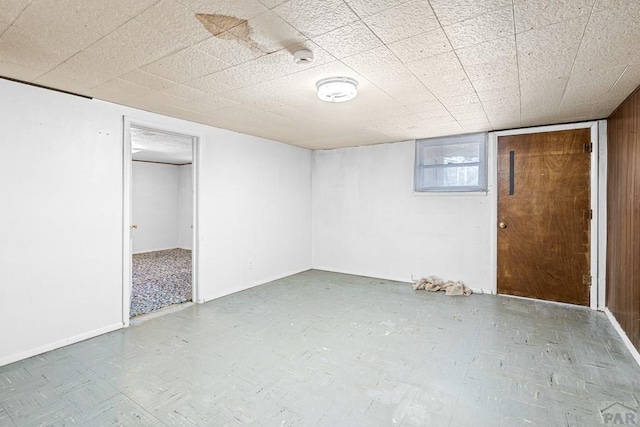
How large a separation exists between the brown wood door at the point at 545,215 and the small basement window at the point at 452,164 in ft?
0.84

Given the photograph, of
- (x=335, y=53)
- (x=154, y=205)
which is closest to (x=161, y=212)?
(x=154, y=205)

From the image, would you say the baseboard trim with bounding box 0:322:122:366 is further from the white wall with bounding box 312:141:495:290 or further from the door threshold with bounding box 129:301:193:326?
the white wall with bounding box 312:141:495:290

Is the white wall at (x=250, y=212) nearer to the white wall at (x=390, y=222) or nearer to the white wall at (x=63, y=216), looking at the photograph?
the white wall at (x=63, y=216)

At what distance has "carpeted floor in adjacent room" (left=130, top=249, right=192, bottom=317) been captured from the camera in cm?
389

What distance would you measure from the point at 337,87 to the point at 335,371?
7.05 feet

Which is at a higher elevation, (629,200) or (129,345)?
(629,200)

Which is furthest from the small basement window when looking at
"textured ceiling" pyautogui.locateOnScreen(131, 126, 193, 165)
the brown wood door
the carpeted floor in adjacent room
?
the carpeted floor in adjacent room

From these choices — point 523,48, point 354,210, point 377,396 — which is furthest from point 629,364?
point 354,210

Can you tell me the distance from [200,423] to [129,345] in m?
1.39

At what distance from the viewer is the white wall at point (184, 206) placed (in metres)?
8.35

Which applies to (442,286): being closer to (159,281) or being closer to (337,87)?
(337,87)

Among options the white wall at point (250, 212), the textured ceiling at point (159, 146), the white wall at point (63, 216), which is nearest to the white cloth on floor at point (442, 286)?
the white wall at point (250, 212)

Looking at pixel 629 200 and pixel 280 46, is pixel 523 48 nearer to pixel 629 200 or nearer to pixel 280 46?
pixel 280 46

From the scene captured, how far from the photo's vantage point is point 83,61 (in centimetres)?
217
